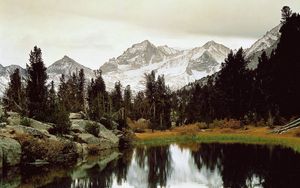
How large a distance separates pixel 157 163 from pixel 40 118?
16178mm

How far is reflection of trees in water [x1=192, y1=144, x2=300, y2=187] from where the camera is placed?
90.6ft

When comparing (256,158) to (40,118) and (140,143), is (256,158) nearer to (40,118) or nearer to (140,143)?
(40,118)

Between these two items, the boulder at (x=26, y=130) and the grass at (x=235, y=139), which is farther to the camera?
the grass at (x=235, y=139)

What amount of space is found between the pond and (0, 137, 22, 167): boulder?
5.61 feet

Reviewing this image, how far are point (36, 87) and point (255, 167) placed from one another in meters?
29.1

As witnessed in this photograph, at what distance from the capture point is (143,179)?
103 feet

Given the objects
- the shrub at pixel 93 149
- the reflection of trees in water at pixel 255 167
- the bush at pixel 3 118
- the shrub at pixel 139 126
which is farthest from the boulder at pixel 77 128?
the shrub at pixel 139 126

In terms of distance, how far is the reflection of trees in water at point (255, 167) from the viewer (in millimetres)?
27609

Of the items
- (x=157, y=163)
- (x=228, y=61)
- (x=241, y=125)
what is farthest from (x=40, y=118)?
(x=228, y=61)

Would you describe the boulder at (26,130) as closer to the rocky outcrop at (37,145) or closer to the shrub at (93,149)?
the rocky outcrop at (37,145)

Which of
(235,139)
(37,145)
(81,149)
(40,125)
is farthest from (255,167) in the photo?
(235,139)

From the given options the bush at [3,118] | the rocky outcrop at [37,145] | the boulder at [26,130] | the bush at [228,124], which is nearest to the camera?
the rocky outcrop at [37,145]

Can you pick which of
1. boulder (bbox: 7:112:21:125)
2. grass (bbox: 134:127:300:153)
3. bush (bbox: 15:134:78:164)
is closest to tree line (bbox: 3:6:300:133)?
boulder (bbox: 7:112:21:125)

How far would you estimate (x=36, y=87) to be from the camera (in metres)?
55.6
